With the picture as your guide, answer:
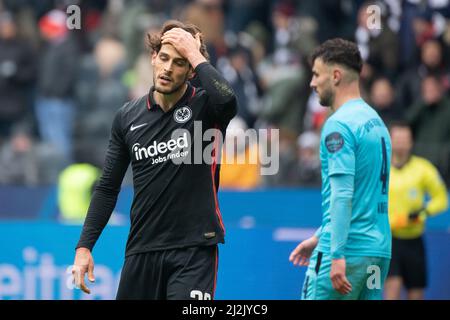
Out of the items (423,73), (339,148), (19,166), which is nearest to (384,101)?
(423,73)

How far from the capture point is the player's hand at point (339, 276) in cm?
716

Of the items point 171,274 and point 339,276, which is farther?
point 339,276

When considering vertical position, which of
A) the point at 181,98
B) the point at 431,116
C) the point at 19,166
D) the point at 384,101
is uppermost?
the point at 384,101

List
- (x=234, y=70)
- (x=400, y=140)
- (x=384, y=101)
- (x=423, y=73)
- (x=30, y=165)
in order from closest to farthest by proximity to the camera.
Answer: (x=400, y=140), (x=384, y=101), (x=423, y=73), (x=30, y=165), (x=234, y=70)

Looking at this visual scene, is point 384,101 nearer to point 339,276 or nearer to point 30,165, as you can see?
point 30,165

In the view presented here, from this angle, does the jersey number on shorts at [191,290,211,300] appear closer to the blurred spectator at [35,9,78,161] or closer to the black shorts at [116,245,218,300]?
the black shorts at [116,245,218,300]

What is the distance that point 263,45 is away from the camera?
16422 millimetres

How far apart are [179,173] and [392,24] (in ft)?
28.4

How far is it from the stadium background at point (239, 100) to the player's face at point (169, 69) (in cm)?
439

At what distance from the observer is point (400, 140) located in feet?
38.0

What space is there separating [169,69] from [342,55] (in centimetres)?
137

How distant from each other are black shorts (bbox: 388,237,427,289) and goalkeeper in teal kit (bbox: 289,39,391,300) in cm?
402

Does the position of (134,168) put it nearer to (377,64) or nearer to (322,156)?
(322,156)

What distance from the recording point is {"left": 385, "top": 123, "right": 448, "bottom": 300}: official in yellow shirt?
1144 centimetres
